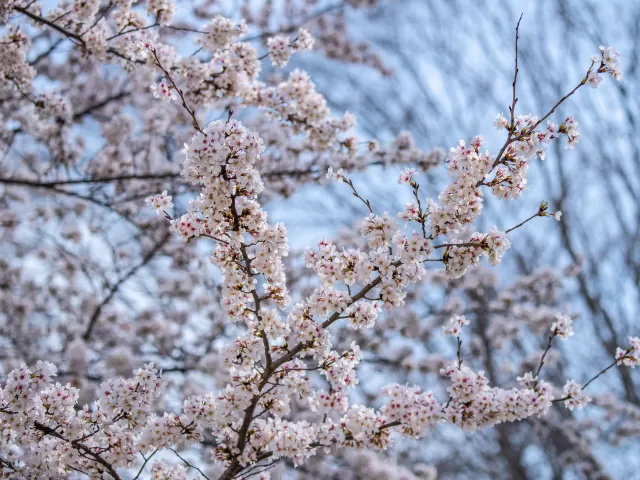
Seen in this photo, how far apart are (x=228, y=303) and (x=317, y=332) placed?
17.2 inches

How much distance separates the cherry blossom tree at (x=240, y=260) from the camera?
232 centimetres

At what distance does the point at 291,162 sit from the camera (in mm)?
4648

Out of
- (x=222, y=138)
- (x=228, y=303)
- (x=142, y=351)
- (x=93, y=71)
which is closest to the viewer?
(x=222, y=138)

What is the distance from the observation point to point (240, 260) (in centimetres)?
243

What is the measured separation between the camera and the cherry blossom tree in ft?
7.61

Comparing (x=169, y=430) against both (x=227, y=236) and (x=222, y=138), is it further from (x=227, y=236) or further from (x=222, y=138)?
(x=222, y=138)

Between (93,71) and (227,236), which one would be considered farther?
(93,71)

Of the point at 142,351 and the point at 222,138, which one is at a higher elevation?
the point at 142,351

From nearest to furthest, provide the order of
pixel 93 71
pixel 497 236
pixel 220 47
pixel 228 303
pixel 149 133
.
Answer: pixel 497 236 < pixel 228 303 < pixel 220 47 < pixel 149 133 < pixel 93 71

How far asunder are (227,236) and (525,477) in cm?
729

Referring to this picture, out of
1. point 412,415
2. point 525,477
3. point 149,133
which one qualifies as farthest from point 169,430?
point 525,477

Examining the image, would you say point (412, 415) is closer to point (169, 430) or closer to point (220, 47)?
point (169, 430)

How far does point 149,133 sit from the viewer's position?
5.18 m

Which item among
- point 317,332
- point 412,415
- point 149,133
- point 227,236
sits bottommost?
point 412,415
